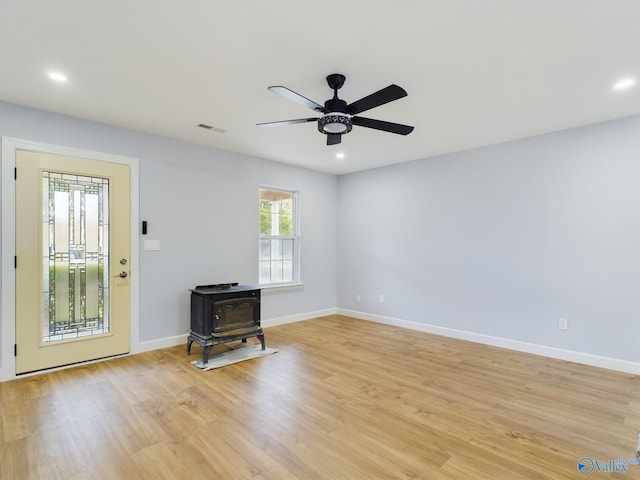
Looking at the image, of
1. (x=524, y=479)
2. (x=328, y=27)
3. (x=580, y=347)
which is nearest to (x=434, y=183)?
(x=580, y=347)

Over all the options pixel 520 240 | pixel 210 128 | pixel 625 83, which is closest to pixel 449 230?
pixel 520 240

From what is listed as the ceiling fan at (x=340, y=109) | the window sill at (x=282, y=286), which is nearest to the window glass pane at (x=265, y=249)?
the window sill at (x=282, y=286)

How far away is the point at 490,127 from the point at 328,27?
8.24 feet

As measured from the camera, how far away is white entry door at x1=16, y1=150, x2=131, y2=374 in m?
3.20

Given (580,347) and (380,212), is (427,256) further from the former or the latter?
(580,347)

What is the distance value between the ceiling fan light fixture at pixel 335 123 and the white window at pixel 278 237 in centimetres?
275

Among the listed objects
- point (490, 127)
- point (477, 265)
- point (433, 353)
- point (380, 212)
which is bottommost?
point (433, 353)

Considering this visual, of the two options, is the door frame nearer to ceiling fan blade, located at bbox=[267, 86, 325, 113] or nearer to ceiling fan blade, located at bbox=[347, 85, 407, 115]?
ceiling fan blade, located at bbox=[267, 86, 325, 113]

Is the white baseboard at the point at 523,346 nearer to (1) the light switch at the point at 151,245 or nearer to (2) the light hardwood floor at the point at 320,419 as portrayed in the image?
(2) the light hardwood floor at the point at 320,419

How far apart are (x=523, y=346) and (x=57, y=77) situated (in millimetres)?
5396

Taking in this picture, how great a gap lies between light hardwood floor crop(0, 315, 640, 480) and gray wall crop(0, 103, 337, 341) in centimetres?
88

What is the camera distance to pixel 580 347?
144 inches

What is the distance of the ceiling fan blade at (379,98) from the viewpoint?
2.14 meters
